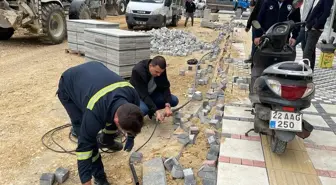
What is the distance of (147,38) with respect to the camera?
6359 mm

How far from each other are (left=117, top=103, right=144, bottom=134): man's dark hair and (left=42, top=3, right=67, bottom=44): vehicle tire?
8.83 m

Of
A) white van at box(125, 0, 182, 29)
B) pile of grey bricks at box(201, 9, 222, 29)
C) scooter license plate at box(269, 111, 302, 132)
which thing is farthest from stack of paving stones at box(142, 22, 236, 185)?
pile of grey bricks at box(201, 9, 222, 29)

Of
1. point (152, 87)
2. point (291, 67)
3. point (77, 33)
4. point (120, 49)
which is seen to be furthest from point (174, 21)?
point (291, 67)

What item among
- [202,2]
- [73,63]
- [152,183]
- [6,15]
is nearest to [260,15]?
[152,183]

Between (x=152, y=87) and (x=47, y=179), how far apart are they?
1.96 meters

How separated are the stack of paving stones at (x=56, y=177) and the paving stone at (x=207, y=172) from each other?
1.38m

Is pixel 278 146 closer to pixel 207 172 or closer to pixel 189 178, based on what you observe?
pixel 207 172

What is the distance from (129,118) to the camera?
2.26m

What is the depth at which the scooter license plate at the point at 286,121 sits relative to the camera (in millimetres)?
3111

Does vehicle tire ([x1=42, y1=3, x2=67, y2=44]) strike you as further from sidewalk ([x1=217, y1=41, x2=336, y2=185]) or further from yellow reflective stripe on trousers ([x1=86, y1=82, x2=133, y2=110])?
yellow reflective stripe on trousers ([x1=86, y1=82, x2=133, y2=110])

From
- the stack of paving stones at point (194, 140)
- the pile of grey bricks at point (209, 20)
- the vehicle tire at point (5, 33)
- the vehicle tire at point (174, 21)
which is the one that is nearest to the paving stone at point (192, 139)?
the stack of paving stones at point (194, 140)

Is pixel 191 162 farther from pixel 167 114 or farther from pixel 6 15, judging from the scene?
pixel 6 15

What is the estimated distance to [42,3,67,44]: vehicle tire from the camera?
10078mm

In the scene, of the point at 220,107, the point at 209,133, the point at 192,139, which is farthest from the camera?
the point at 220,107
